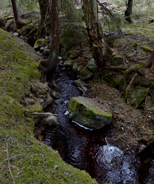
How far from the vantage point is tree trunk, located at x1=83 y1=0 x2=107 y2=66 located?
5578mm

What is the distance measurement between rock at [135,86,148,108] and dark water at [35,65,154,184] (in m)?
1.48

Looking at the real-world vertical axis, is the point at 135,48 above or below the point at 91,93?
above

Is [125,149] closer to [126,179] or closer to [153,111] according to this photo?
[126,179]

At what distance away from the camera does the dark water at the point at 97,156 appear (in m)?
3.30

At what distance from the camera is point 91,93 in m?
6.20

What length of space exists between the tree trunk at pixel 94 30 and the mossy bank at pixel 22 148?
360 centimetres

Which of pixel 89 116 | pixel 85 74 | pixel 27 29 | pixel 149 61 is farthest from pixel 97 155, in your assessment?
pixel 27 29

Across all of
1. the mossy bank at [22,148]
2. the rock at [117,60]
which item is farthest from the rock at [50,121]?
the rock at [117,60]

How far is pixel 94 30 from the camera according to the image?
19.5 feet

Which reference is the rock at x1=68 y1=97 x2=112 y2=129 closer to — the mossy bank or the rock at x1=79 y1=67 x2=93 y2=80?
the mossy bank

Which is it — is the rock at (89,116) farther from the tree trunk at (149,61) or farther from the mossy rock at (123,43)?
the mossy rock at (123,43)

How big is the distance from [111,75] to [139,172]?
3.99m

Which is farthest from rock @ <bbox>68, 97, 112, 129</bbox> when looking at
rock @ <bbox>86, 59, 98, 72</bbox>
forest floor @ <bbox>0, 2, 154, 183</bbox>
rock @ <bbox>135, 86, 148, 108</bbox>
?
rock @ <bbox>86, 59, 98, 72</bbox>

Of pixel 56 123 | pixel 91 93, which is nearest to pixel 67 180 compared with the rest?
pixel 56 123
